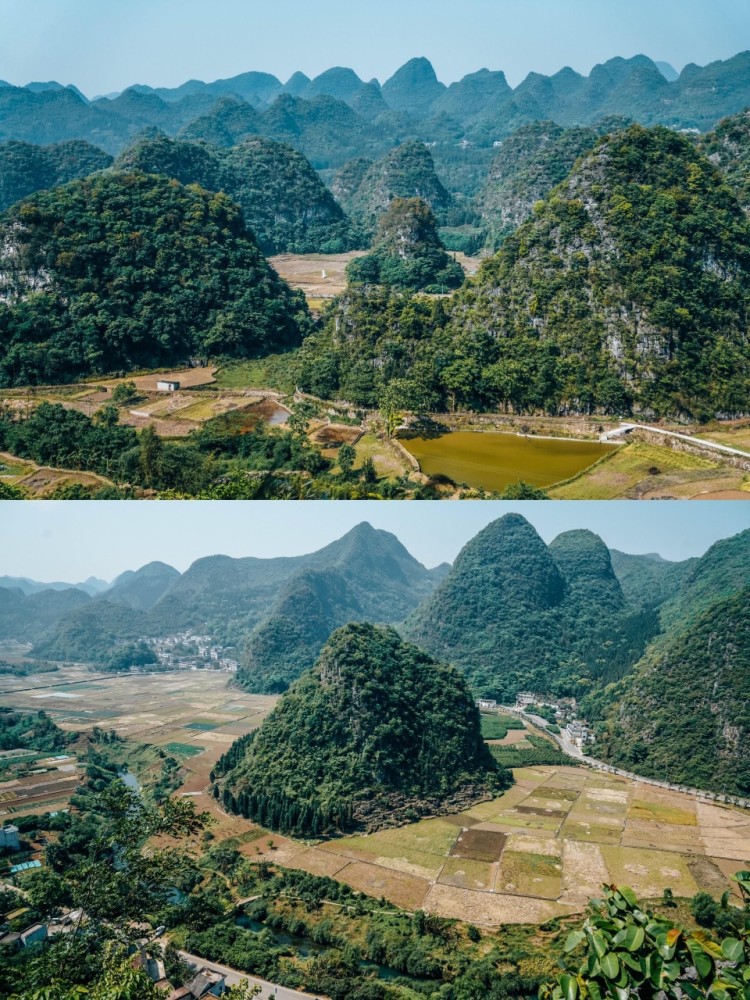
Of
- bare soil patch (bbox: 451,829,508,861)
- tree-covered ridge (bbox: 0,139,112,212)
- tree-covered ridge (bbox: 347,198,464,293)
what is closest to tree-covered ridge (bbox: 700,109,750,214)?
tree-covered ridge (bbox: 347,198,464,293)

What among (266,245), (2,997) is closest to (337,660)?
(2,997)

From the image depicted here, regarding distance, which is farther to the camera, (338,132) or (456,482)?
(338,132)

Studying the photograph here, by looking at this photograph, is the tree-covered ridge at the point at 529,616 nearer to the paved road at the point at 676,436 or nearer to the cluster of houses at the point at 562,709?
the cluster of houses at the point at 562,709

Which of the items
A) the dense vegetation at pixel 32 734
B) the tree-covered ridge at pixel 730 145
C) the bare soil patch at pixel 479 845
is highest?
the tree-covered ridge at pixel 730 145

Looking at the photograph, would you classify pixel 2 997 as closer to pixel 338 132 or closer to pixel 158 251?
pixel 158 251

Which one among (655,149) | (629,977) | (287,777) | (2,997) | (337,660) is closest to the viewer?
(629,977)

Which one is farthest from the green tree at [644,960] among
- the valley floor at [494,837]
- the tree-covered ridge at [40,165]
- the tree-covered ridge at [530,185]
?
the tree-covered ridge at [40,165]

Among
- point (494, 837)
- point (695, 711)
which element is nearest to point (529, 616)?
point (695, 711)
